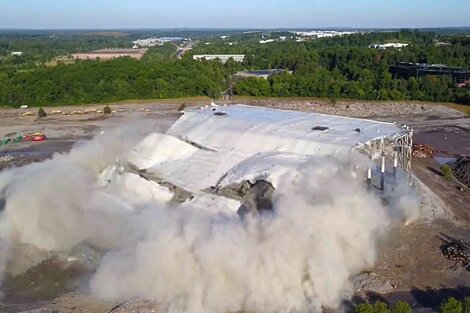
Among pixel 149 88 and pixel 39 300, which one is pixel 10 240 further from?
pixel 149 88

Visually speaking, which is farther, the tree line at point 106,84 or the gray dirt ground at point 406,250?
the tree line at point 106,84

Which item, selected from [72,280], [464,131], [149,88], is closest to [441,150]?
[464,131]

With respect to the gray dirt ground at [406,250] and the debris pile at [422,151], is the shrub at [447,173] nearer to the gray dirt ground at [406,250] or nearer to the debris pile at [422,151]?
the gray dirt ground at [406,250]

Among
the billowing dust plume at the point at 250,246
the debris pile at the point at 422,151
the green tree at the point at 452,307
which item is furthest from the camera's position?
the debris pile at the point at 422,151

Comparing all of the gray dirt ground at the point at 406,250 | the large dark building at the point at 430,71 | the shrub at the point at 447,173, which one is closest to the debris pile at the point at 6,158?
the gray dirt ground at the point at 406,250

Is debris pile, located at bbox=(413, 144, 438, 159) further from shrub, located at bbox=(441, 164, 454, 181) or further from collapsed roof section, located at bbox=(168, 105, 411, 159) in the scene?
collapsed roof section, located at bbox=(168, 105, 411, 159)

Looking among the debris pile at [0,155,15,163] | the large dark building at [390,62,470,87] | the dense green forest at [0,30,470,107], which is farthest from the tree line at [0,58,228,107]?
the debris pile at [0,155,15,163]

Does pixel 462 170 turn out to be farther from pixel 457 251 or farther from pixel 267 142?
pixel 267 142

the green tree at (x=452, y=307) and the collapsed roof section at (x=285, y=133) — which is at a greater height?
the collapsed roof section at (x=285, y=133)
